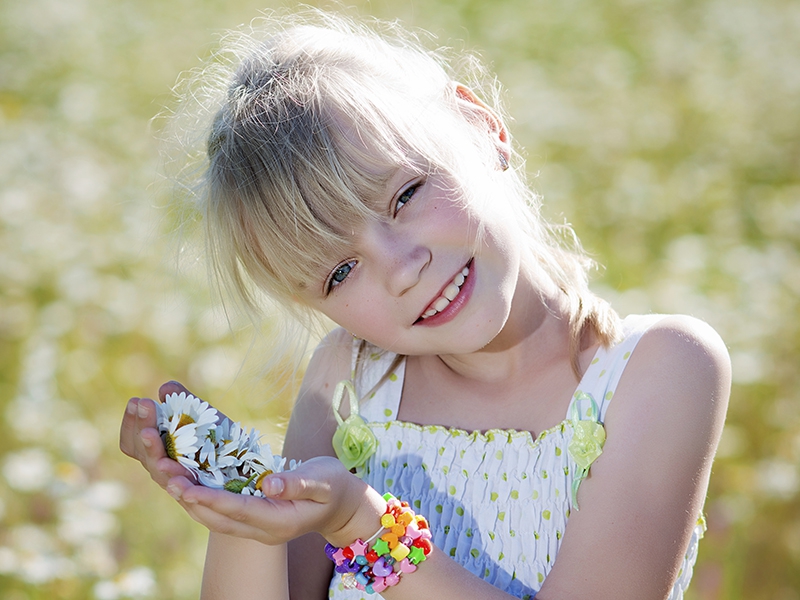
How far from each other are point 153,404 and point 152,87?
3939mm

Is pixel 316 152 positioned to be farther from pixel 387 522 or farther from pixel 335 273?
pixel 387 522

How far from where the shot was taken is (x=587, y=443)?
4.16 feet

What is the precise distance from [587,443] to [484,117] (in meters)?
0.62

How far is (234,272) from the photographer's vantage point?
4.72 ft

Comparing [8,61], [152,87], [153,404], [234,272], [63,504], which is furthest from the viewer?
[8,61]

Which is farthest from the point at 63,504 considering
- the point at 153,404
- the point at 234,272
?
the point at 153,404

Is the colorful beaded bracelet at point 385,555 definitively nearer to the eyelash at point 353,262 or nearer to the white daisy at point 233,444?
the white daisy at point 233,444

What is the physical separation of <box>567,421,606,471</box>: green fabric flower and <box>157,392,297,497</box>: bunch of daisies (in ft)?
1.50

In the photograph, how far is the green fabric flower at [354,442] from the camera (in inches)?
60.0

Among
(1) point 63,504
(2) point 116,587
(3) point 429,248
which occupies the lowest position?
(1) point 63,504

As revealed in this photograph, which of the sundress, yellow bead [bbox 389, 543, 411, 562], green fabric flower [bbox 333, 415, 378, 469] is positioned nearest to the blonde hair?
the sundress

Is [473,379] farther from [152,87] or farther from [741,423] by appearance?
[152,87]

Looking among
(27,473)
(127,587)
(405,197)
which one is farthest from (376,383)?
(27,473)

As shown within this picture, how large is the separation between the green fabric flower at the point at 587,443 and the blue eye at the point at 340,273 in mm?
433
